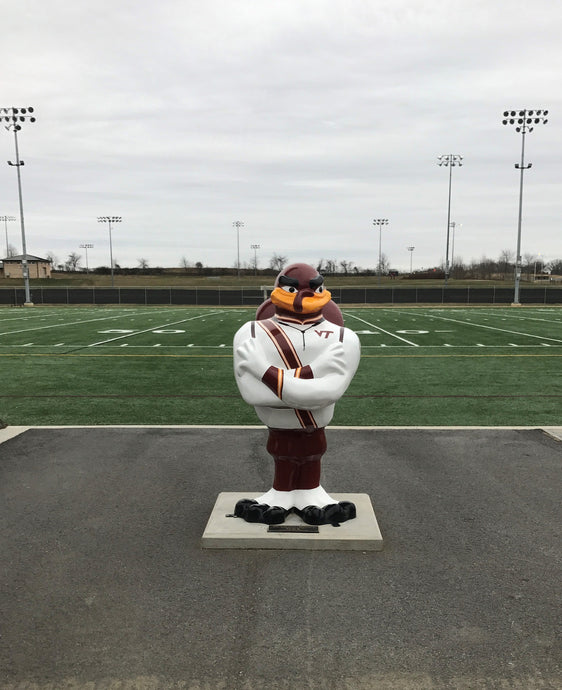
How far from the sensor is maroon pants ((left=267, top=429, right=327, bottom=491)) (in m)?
4.56

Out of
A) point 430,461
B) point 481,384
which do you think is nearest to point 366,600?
point 430,461

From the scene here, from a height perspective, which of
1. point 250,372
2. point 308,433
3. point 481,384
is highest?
point 250,372

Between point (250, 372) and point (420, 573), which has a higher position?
point (250, 372)

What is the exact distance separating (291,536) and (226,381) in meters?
7.22

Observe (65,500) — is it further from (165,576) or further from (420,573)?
(420,573)

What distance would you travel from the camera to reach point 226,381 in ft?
37.4

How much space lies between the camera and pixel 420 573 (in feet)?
12.8

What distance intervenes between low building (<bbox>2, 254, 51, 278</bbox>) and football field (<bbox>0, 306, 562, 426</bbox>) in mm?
78322

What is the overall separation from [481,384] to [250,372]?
8017 millimetres

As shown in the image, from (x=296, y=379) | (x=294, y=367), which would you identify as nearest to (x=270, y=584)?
(x=296, y=379)

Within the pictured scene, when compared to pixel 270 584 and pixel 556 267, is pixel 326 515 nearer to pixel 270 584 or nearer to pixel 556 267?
pixel 270 584

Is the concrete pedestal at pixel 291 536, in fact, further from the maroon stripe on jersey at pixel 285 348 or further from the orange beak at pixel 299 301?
the orange beak at pixel 299 301

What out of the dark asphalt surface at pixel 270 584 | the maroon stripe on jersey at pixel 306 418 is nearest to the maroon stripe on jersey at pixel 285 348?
the maroon stripe on jersey at pixel 306 418

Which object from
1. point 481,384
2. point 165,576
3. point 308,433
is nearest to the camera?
point 165,576
